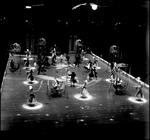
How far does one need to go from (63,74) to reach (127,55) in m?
4.52

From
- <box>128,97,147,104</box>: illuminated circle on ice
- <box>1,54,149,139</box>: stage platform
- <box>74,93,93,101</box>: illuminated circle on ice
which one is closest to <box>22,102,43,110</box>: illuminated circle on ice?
<box>1,54,149,139</box>: stage platform

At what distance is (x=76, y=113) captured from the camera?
987 cm

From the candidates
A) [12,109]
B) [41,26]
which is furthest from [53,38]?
[12,109]

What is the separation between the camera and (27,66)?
17344 millimetres

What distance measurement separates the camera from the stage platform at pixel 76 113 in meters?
8.15

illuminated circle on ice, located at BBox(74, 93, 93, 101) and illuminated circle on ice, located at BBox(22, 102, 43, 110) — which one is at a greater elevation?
illuminated circle on ice, located at BBox(74, 93, 93, 101)

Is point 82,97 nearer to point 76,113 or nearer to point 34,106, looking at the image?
point 76,113

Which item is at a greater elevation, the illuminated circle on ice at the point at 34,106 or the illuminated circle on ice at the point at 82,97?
the illuminated circle on ice at the point at 82,97

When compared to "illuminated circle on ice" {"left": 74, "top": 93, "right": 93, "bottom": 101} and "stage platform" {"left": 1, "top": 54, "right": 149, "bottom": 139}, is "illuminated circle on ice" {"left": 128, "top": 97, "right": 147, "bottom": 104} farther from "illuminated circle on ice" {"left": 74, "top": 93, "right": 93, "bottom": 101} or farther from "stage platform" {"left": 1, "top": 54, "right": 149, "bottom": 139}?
"illuminated circle on ice" {"left": 74, "top": 93, "right": 93, "bottom": 101}

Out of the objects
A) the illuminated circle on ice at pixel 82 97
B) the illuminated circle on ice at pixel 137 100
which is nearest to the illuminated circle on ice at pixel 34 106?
the illuminated circle on ice at pixel 82 97

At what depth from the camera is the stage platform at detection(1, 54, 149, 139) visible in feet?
26.7

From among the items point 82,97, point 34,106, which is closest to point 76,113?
point 34,106

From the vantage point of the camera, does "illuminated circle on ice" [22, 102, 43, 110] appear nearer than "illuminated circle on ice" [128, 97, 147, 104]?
Yes

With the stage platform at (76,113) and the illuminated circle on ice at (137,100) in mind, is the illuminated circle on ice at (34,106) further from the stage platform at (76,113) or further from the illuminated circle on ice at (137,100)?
the illuminated circle on ice at (137,100)
